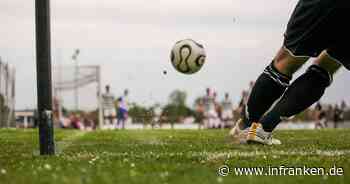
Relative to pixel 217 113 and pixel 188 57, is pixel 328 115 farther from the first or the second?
pixel 188 57

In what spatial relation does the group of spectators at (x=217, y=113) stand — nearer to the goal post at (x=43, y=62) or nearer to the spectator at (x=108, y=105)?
the spectator at (x=108, y=105)

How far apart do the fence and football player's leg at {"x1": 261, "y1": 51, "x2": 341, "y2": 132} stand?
67.8 feet

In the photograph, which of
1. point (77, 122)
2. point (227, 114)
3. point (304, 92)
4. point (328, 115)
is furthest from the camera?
point (328, 115)

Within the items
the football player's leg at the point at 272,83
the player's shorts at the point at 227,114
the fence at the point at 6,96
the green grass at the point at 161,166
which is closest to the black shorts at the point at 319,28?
the football player's leg at the point at 272,83

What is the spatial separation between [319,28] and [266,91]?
44.2 inches

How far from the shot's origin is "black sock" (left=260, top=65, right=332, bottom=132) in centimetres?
764

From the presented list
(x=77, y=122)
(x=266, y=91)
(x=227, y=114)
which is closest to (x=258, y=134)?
(x=266, y=91)

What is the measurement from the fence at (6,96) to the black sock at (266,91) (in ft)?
66.3

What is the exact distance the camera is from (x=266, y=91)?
790cm

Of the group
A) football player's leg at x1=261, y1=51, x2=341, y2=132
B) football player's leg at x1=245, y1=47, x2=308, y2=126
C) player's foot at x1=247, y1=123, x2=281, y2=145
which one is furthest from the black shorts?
player's foot at x1=247, y1=123, x2=281, y2=145

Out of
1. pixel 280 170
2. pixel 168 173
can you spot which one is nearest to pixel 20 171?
pixel 168 173

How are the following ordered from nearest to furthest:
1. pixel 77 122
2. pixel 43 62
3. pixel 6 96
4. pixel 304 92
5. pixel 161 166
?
pixel 161 166, pixel 43 62, pixel 304 92, pixel 6 96, pixel 77 122

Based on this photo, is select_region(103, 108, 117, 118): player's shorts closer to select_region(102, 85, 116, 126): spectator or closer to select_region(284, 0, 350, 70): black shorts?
select_region(102, 85, 116, 126): spectator

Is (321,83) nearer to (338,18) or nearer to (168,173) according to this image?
(338,18)
